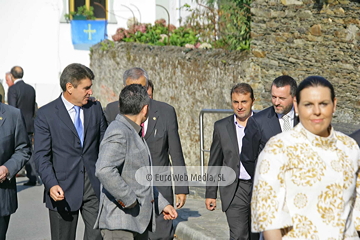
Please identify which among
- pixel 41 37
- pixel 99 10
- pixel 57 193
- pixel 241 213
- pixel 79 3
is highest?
pixel 79 3

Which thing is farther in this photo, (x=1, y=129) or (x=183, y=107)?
(x=183, y=107)

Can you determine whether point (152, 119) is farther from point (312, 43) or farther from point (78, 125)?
point (312, 43)

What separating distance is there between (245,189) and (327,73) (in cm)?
393

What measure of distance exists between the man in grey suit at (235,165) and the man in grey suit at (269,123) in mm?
459

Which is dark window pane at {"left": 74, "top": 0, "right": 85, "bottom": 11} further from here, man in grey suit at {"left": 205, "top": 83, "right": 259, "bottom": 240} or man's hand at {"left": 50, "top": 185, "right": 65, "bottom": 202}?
man's hand at {"left": 50, "top": 185, "right": 65, "bottom": 202}

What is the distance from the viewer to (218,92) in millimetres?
11414

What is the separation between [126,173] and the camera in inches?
172

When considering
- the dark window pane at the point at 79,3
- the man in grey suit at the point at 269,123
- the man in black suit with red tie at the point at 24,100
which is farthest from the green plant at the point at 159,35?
the man in grey suit at the point at 269,123

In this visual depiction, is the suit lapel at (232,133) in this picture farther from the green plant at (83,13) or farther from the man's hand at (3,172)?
the green plant at (83,13)

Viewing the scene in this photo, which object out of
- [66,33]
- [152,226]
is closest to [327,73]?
[152,226]

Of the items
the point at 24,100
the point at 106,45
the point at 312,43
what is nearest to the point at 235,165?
the point at 312,43

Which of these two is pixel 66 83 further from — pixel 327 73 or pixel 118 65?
pixel 118 65

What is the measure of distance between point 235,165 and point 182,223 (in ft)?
6.77

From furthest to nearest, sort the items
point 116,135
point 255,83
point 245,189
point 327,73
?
1. point 255,83
2. point 327,73
3. point 245,189
4. point 116,135
